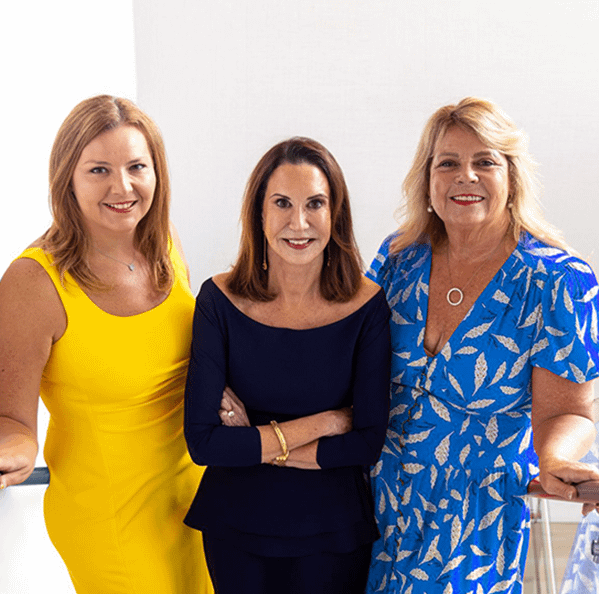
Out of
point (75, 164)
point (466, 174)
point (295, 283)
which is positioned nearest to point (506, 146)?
point (466, 174)

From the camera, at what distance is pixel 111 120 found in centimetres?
180

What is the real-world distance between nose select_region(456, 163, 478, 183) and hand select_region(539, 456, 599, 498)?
65 centimetres

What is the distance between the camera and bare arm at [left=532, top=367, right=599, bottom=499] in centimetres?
163

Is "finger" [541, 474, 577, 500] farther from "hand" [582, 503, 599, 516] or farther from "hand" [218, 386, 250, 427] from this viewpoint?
"hand" [218, 386, 250, 427]

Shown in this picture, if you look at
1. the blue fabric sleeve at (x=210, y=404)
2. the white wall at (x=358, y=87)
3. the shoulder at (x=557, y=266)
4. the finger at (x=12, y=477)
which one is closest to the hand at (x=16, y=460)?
the finger at (x=12, y=477)

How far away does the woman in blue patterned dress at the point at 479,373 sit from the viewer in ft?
5.75

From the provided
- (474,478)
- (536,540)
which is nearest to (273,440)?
(474,478)

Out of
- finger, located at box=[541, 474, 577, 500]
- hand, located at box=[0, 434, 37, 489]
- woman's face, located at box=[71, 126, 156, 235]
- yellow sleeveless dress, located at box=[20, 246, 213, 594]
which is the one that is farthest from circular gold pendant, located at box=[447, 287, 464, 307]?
hand, located at box=[0, 434, 37, 489]

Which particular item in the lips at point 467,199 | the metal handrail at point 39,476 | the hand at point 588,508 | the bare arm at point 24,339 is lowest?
the metal handrail at point 39,476

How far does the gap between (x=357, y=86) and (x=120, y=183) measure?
2.90 metres

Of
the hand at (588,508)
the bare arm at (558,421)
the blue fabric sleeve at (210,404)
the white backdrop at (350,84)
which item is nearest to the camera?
the hand at (588,508)

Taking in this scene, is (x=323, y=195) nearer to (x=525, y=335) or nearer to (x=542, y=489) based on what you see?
(x=525, y=335)

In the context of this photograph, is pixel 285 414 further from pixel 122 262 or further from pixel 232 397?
pixel 122 262

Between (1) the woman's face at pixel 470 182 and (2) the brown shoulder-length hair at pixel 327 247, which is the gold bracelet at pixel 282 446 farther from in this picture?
(1) the woman's face at pixel 470 182
